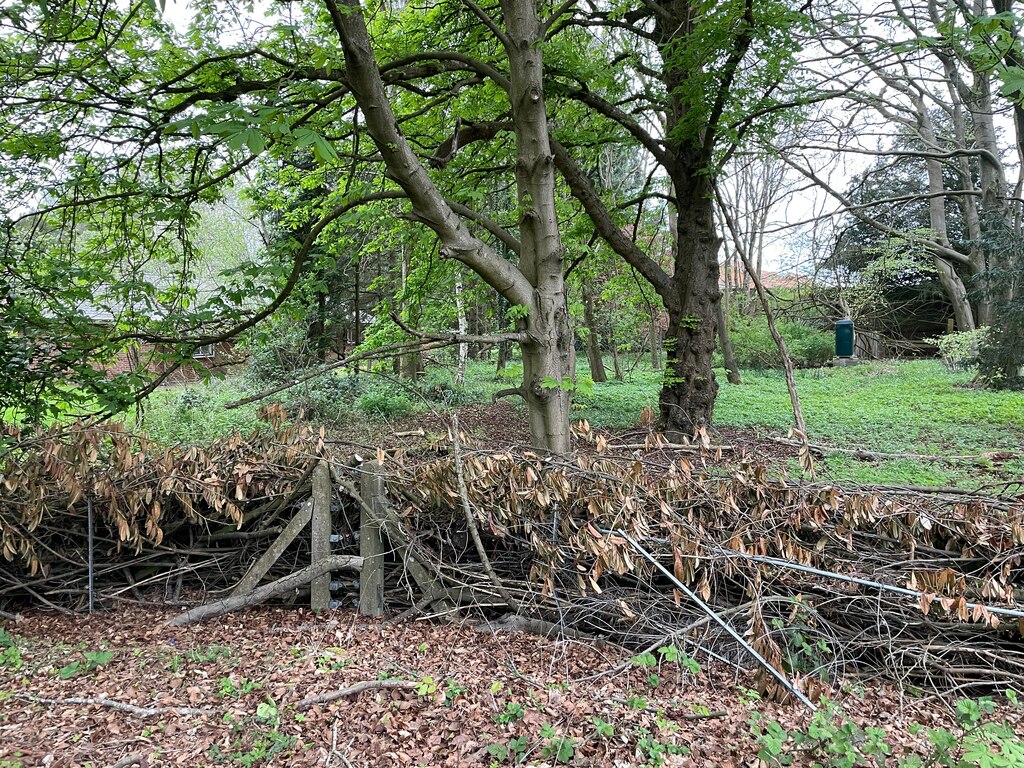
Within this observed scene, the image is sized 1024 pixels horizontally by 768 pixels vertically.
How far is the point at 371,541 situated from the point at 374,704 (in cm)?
125

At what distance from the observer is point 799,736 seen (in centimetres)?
256

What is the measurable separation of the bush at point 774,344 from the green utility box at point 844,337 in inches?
46.3

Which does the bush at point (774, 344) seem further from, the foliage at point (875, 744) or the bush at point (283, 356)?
the foliage at point (875, 744)

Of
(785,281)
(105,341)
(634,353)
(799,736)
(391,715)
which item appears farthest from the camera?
(785,281)

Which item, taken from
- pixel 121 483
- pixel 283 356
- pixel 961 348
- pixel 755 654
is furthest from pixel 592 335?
pixel 755 654

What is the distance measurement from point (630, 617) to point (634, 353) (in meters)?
22.6

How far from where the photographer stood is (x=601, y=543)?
331cm

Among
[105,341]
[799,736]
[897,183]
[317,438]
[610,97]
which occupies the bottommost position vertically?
[799,736]

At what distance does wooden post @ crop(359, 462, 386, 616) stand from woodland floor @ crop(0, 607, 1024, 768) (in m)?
0.22

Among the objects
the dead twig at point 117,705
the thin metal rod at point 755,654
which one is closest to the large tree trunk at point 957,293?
the thin metal rod at point 755,654

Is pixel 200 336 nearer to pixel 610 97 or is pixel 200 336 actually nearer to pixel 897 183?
pixel 610 97

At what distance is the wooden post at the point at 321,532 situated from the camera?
408 cm

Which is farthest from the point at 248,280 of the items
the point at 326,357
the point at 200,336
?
the point at 326,357

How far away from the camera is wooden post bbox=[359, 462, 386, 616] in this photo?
4.02 meters
